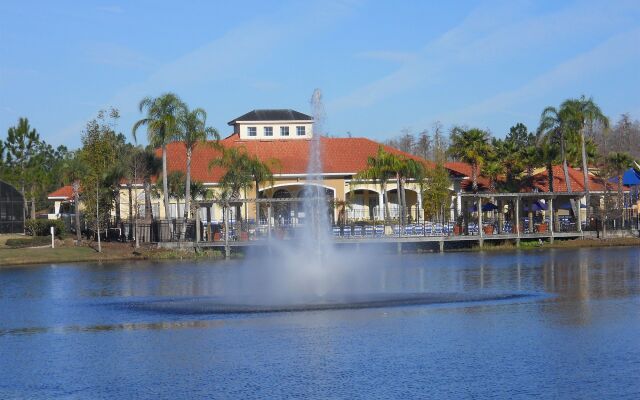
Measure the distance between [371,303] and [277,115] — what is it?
61832mm

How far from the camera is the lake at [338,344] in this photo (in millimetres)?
19453

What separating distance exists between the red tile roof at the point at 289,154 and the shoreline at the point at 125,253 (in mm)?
15093

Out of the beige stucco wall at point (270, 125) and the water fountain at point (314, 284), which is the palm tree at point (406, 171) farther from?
the water fountain at point (314, 284)

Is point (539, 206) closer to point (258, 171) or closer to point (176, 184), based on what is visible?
point (258, 171)

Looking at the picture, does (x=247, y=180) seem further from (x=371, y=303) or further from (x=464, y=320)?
(x=464, y=320)

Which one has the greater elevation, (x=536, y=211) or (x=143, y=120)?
(x=143, y=120)

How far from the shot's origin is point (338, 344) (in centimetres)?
2408

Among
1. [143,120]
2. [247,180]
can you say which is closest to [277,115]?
[247,180]

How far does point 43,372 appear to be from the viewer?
21.8 metres

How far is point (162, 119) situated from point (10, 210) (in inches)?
709

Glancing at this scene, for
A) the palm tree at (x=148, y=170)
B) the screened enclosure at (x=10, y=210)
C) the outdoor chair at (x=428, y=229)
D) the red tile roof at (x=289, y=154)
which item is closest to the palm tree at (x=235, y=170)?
the palm tree at (x=148, y=170)

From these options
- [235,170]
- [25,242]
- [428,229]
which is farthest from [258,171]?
[25,242]

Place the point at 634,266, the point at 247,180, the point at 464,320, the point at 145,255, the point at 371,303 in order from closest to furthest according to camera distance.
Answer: the point at 464,320 → the point at 371,303 → the point at 634,266 → the point at 145,255 → the point at 247,180

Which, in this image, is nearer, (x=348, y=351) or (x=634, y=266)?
(x=348, y=351)
